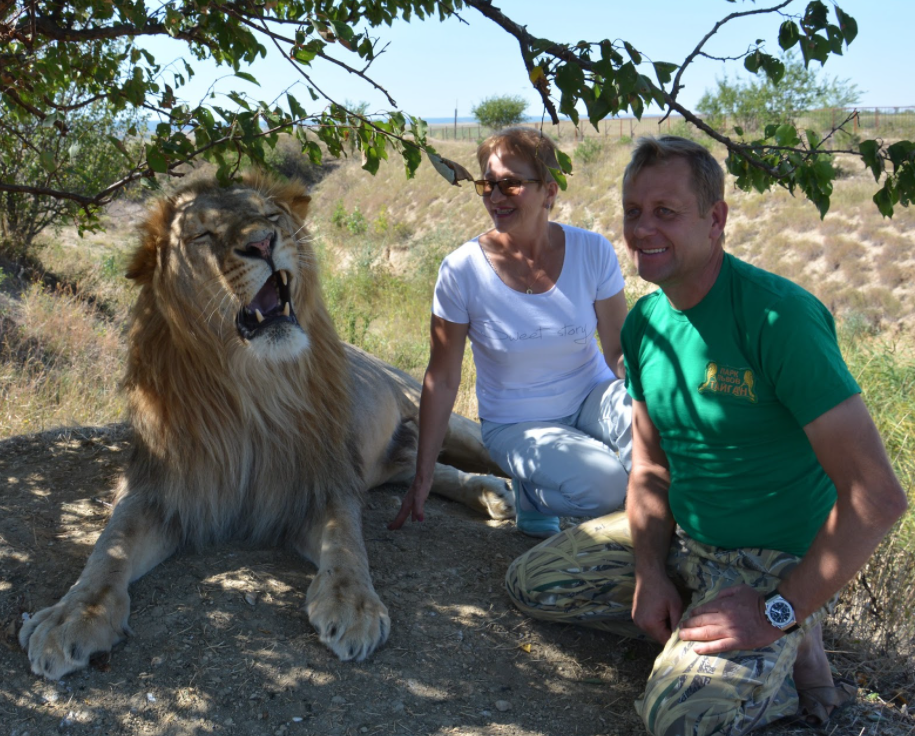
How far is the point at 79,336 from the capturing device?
26.1 feet

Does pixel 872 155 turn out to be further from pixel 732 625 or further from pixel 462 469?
pixel 462 469

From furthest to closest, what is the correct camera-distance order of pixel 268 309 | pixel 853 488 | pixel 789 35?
pixel 268 309, pixel 789 35, pixel 853 488

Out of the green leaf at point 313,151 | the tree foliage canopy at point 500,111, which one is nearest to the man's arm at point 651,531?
the green leaf at point 313,151

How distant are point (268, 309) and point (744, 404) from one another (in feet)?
5.43

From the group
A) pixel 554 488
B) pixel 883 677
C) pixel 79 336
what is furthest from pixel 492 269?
pixel 79 336

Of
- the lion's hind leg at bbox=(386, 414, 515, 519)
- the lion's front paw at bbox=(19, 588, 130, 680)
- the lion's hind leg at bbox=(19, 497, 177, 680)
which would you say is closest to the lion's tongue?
the lion's hind leg at bbox=(19, 497, 177, 680)

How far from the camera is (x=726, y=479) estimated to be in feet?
8.46

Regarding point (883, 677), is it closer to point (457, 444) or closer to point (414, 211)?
point (457, 444)

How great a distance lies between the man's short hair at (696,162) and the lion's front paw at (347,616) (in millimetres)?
1547

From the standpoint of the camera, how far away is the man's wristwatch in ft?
7.66

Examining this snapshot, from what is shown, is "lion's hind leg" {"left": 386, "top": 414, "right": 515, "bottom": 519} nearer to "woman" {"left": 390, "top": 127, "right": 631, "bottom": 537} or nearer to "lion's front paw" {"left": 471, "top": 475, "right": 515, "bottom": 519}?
"lion's front paw" {"left": 471, "top": 475, "right": 515, "bottom": 519}

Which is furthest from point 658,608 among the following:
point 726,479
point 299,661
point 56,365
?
point 56,365

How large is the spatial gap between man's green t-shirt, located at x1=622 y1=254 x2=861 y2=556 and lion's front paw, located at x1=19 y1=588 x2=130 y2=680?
1.78 m

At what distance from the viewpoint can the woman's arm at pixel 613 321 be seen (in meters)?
3.83
